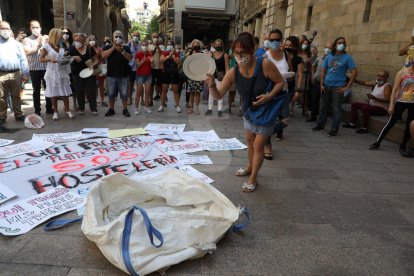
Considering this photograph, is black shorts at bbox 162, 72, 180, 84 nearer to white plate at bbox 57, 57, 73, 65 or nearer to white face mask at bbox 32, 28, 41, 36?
white plate at bbox 57, 57, 73, 65

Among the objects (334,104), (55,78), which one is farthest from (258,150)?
(55,78)

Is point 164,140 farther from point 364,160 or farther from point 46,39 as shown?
point 46,39

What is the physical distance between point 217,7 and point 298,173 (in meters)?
32.9

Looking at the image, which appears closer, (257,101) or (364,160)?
(257,101)

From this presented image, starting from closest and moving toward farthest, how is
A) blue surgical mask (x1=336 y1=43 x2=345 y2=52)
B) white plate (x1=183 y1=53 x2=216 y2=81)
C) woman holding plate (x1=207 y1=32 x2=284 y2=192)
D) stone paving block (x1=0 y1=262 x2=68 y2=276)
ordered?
1. stone paving block (x1=0 y1=262 x2=68 y2=276)
2. woman holding plate (x1=207 y1=32 x2=284 y2=192)
3. white plate (x1=183 y1=53 x2=216 y2=81)
4. blue surgical mask (x1=336 y1=43 x2=345 y2=52)

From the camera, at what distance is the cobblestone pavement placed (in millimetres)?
2543

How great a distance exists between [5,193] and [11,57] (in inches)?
145

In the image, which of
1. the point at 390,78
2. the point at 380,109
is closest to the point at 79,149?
the point at 380,109

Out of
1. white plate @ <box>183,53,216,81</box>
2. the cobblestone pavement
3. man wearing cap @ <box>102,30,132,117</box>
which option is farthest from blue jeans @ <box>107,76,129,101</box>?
white plate @ <box>183,53,216,81</box>

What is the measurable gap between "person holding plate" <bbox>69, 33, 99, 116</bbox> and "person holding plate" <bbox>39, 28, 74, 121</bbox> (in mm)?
412

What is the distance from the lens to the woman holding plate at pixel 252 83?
3.54 m

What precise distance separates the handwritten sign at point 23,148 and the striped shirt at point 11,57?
1.78 metres

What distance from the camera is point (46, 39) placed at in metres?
7.43

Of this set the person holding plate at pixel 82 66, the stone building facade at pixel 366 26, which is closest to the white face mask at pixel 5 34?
the person holding plate at pixel 82 66
